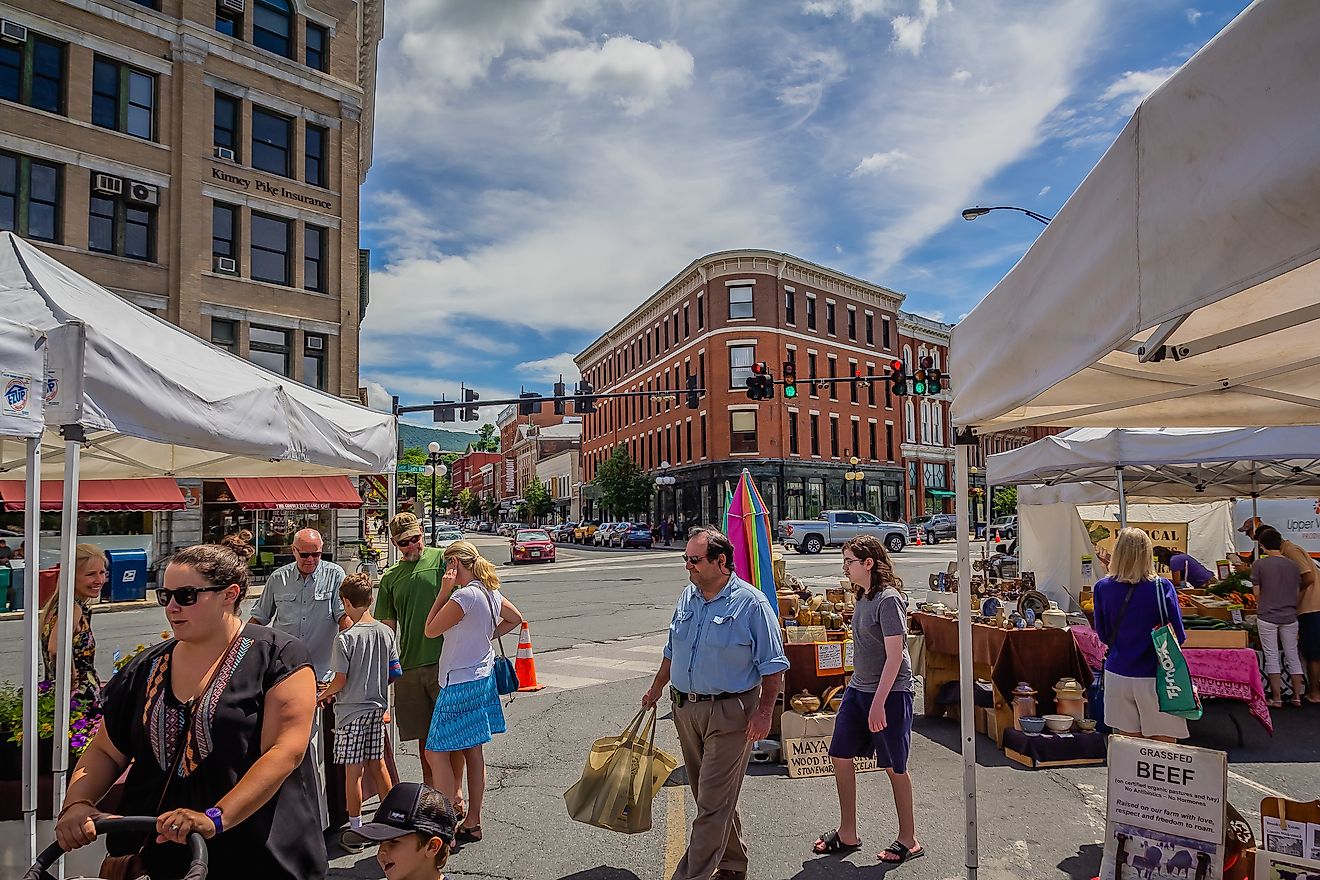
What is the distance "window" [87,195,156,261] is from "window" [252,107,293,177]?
12.0 feet

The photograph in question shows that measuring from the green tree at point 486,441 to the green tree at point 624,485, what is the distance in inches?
4188

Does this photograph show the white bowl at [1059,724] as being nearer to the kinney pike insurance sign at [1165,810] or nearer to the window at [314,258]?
the kinney pike insurance sign at [1165,810]

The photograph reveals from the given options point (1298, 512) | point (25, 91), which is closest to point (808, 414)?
point (1298, 512)

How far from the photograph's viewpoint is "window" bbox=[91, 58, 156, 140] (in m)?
22.8

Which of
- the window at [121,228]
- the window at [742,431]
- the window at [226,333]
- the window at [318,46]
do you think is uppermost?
the window at [318,46]

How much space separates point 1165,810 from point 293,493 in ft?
78.9

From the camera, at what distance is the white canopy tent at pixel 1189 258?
5.60 feet

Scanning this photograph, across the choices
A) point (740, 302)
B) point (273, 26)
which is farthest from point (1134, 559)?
point (740, 302)

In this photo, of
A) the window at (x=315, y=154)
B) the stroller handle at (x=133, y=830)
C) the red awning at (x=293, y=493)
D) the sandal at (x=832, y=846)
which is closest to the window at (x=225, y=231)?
the window at (x=315, y=154)

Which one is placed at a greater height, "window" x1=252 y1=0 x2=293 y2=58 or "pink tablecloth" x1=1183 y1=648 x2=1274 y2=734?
"window" x1=252 y1=0 x2=293 y2=58

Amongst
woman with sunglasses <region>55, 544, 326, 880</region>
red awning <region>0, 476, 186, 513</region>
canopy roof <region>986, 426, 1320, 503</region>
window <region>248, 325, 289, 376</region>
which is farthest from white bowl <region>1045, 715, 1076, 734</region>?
window <region>248, 325, 289, 376</region>

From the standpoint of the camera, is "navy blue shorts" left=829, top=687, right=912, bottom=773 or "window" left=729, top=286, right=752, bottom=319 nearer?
"navy blue shorts" left=829, top=687, right=912, bottom=773

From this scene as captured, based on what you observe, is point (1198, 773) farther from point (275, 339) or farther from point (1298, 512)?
point (275, 339)

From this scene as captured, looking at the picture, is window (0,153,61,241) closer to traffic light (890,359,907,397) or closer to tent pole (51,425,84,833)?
traffic light (890,359,907,397)
